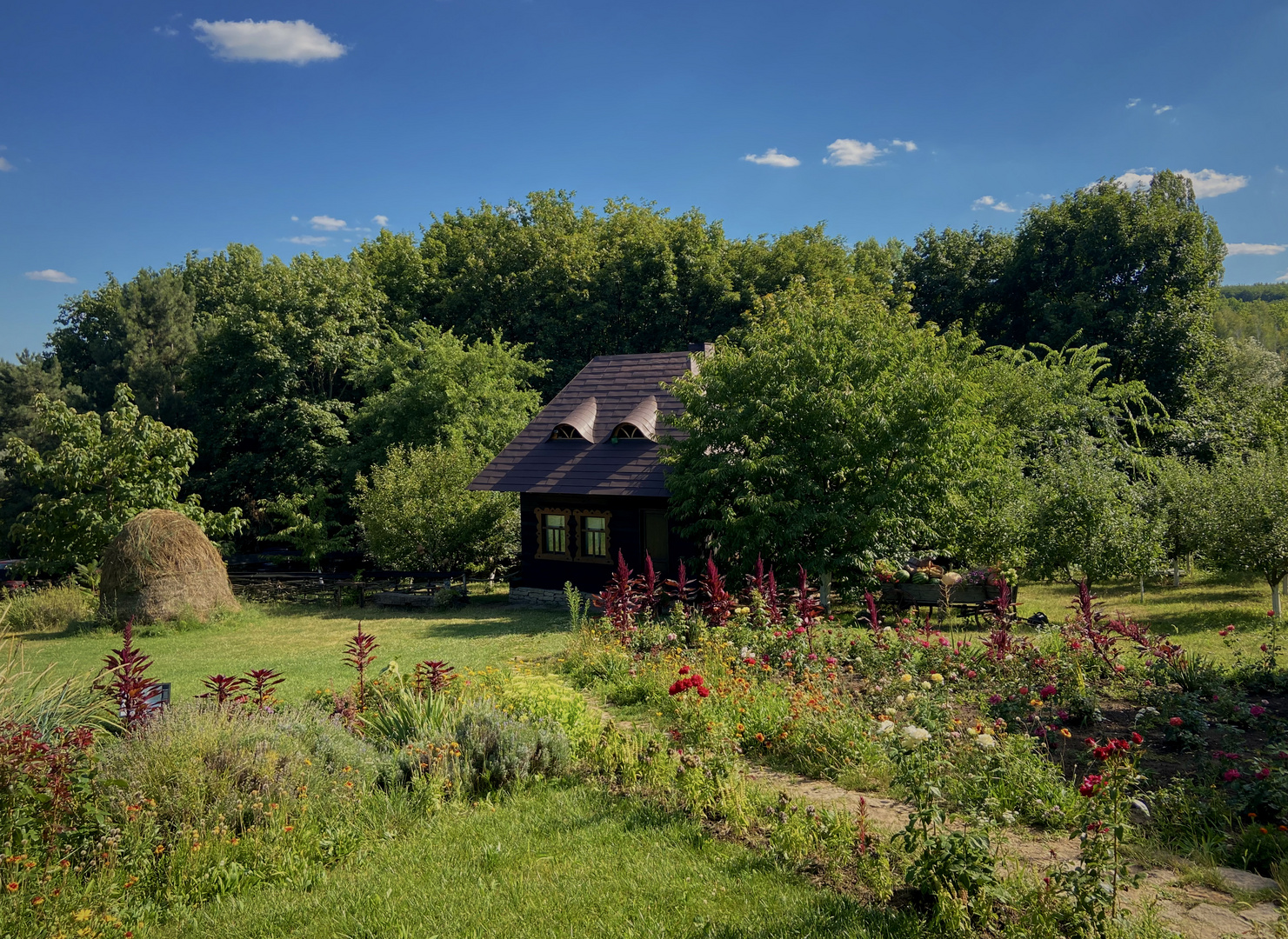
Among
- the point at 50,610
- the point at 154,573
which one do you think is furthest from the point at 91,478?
the point at 154,573

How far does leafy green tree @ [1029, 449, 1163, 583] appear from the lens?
49.1ft

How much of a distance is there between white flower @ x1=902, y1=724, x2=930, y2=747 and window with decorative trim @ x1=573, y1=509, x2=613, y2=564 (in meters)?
12.5

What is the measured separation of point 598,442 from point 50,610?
13.1 meters

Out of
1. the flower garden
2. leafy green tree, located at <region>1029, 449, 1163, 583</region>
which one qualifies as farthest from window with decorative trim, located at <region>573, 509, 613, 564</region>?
the flower garden

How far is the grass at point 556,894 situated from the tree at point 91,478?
18.2 metres

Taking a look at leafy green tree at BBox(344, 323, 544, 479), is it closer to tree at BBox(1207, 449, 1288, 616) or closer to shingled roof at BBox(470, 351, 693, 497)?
shingled roof at BBox(470, 351, 693, 497)

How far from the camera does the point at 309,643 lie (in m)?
15.3

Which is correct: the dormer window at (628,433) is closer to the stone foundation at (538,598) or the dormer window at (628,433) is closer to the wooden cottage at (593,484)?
the wooden cottage at (593,484)

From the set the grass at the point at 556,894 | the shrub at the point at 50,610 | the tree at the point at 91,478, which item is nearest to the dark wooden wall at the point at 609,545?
the tree at the point at 91,478

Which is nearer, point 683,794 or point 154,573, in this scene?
point 683,794

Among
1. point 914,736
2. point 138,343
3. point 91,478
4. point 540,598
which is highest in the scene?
point 138,343

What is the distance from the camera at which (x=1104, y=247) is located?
103 feet

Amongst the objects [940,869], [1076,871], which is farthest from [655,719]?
[1076,871]

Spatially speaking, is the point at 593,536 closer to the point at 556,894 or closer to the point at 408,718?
the point at 408,718
